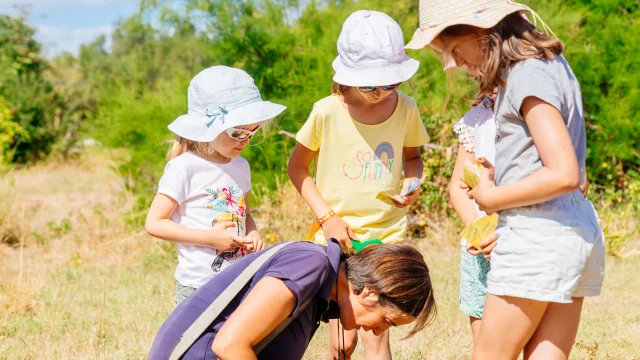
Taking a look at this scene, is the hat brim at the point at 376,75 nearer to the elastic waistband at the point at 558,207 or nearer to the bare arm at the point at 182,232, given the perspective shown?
the bare arm at the point at 182,232

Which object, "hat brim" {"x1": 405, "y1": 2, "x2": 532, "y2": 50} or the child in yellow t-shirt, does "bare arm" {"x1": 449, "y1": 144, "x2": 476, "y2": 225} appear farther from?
"hat brim" {"x1": 405, "y1": 2, "x2": 532, "y2": 50}

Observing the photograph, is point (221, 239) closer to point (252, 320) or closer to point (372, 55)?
point (252, 320)

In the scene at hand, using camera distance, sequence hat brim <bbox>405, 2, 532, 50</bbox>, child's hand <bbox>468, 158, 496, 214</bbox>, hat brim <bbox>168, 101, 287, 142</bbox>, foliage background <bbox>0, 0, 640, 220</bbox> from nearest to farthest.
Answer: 1. hat brim <bbox>405, 2, 532, 50</bbox>
2. child's hand <bbox>468, 158, 496, 214</bbox>
3. hat brim <bbox>168, 101, 287, 142</bbox>
4. foliage background <bbox>0, 0, 640, 220</bbox>

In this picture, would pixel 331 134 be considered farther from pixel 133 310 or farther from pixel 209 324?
pixel 133 310

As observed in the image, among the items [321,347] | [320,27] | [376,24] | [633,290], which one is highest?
[376,24]

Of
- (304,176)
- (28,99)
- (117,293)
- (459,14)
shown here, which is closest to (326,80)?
(117,293)

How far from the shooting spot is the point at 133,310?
4691 mm

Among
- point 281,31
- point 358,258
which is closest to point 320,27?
point 281,31

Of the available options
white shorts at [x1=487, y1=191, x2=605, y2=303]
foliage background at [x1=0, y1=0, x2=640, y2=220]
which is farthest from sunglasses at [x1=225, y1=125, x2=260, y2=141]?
foliage background at [x1=0, y1=0, x2=640, y2=220]

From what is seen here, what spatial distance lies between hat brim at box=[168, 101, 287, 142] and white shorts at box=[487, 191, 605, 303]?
1.18 metres

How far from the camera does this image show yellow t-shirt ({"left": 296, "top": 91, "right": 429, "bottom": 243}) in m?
3.15

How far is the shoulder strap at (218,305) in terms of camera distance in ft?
7.55

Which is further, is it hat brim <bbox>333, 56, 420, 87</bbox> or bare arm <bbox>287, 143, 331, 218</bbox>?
bare arm <bbox>287, 143, 331, 218</bbox>

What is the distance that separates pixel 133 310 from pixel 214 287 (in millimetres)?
2499
